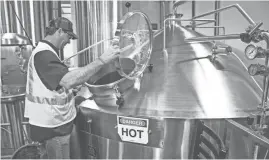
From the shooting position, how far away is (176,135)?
1.11 meters

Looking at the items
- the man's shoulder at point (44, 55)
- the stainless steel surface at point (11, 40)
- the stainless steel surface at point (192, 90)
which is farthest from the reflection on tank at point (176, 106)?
the stainless steel surface at point (11, 40)

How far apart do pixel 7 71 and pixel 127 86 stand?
179cm

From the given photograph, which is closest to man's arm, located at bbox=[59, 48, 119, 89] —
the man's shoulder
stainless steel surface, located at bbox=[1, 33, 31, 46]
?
the man's shoulder

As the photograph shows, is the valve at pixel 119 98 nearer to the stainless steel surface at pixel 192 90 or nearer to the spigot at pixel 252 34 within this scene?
the stainless steel surface at pixel 192 90

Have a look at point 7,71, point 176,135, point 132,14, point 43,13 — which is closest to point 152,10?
point 43,13

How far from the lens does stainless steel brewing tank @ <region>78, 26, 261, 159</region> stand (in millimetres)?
1120

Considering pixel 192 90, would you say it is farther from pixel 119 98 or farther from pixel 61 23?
pixel 61 23

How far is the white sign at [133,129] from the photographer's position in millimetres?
1142

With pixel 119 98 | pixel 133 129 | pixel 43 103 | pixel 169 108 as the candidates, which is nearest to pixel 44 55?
pixel 43 103

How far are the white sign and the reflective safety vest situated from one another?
1.23 feet

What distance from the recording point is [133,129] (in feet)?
3.84

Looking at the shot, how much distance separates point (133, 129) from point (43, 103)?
1.85ft

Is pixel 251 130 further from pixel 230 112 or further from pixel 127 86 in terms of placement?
pixel 127 86

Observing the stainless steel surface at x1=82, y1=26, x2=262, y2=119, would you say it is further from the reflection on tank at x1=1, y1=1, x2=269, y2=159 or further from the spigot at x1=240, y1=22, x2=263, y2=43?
the spigot at x1=240, y1=22, x2=263, y2=43
